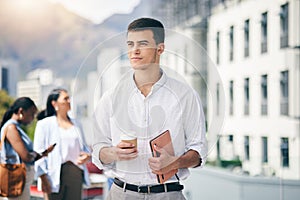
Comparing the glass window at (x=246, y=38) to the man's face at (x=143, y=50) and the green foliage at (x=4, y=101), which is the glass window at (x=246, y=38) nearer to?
the man's face at (x=143, y=50)

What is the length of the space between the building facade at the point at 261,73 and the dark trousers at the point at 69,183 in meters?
0.64

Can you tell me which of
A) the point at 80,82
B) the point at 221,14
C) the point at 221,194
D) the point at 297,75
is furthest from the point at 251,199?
the point at 80,82

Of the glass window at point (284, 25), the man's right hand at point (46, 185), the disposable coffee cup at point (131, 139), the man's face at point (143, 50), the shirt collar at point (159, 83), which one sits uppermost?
the glass window at point (284, 25)

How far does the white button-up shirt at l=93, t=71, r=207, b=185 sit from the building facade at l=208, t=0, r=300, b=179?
2.20 ft

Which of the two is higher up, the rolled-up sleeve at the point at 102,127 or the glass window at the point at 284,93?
the glass window at the point at 284,93

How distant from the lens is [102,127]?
2.93 m

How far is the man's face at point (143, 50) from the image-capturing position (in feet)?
9.46

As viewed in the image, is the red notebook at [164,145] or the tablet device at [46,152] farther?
the tablet device at [46,152]

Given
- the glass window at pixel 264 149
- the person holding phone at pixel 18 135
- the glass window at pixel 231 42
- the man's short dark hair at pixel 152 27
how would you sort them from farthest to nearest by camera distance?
1. the glass window at pixel 264 149
2. the glass window at pixel 231 42
3. the person holding phone at pixel 18 135
4. the man's short dark hair at pixel 152 27

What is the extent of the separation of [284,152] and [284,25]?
614mm

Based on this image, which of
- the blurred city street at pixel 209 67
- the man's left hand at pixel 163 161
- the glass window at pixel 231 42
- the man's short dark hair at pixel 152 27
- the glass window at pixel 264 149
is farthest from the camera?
the glass window at pixel 264 149

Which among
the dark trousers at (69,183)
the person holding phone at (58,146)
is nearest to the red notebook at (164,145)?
the person holding phone at (58,146)

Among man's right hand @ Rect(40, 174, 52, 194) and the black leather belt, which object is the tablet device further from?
the black leather belt

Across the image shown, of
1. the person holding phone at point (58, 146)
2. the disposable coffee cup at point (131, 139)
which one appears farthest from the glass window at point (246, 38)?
the disposable coffee cup at point (131, 139)
